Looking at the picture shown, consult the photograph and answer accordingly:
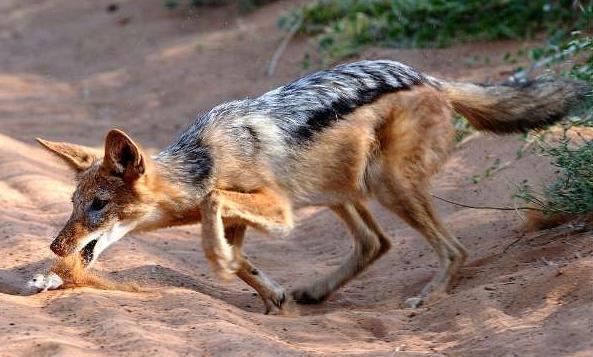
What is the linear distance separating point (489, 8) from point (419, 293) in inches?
241

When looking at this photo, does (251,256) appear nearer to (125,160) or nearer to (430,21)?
(125,160)

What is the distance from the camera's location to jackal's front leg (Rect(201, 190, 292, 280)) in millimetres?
6594

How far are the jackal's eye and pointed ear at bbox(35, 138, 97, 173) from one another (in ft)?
1.39

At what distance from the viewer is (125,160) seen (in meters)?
6.72

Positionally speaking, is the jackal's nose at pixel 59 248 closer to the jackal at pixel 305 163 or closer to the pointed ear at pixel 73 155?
the jackal at pixel 305 163

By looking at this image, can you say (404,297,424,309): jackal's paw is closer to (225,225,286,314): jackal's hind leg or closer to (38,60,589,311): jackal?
(38,60,589,311): jackal

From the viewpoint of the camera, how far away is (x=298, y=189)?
734cm

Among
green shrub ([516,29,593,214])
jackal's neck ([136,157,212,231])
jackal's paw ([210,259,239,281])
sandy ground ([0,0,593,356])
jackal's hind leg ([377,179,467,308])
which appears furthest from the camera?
jackal's hind leg ([377,179,467,308])

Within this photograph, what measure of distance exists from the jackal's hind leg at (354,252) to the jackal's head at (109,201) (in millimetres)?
1436

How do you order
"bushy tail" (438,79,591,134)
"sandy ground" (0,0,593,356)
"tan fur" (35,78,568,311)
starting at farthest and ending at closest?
1. "bushy tail" (438,79,591,134)
2. "tan fur" (35,78,568,311)
3. "sandy ground" (0,0,593,356)

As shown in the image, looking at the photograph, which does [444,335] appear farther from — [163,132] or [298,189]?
[163,132]

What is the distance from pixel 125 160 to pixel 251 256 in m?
2.22

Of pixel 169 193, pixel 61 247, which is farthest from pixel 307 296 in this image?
pixel 61 247

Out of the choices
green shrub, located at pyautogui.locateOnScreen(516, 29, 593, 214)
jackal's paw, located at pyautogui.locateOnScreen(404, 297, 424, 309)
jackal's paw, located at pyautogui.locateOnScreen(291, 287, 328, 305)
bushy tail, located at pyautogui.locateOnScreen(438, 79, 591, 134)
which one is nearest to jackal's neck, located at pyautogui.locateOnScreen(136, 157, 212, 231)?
jackal's paw, located at pyautogui.locateOnScreen(291, 287, 328, 305)
